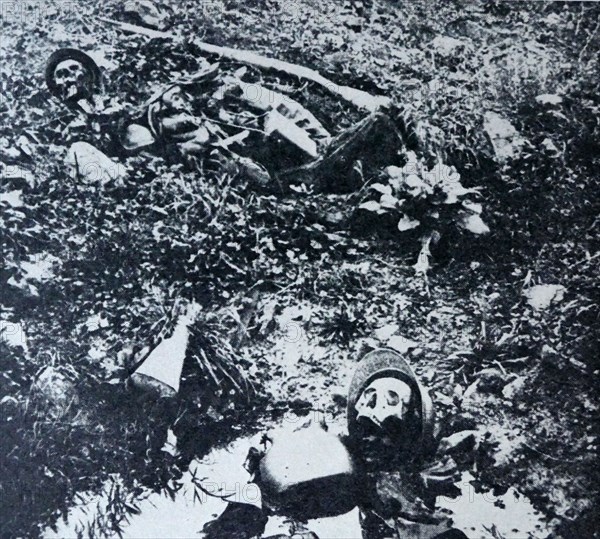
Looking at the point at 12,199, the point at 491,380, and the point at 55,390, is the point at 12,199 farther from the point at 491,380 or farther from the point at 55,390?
the point at 491,380

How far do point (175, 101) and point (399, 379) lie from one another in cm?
87

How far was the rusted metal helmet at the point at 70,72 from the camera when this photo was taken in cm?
158

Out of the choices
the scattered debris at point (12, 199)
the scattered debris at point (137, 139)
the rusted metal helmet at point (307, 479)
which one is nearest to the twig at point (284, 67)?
the scattered debris at point (137, 139)

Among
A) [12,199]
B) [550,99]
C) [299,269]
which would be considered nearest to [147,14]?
[12,199]

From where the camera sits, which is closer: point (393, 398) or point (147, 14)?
point (393, 398)

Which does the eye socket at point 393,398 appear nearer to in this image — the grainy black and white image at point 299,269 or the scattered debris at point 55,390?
the grainy black and white image at point 299,269

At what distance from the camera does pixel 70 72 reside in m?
1.58

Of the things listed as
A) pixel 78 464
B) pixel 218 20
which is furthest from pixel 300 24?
pixel 78 464

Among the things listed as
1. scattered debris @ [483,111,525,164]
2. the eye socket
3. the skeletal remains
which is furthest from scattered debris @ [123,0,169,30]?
the eye socket

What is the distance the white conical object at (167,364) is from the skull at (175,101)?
0.52 meters

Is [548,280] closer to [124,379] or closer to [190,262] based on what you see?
[190,262]

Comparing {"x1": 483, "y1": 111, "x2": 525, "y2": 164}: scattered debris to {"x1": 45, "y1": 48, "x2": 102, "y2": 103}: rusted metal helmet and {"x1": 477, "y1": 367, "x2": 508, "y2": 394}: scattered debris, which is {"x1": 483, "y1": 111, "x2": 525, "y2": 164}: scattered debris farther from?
{"x1": 45, "y1": 48, "x2": 102, "y2": 103}: rusted metal helmet

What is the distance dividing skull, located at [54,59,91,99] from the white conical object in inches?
24.5

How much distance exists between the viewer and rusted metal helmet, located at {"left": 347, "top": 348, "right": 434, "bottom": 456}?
1461 mm
